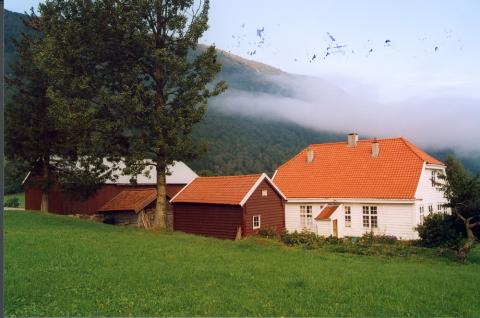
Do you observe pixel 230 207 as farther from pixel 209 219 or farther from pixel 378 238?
pixel 378 238

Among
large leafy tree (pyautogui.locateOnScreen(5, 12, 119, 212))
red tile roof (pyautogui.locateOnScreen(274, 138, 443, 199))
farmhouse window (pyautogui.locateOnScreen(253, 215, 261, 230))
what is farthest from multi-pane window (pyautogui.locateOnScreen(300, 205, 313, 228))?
large leafy tree (pyautogui.locateOnScreen(5, 12, 119, 212))

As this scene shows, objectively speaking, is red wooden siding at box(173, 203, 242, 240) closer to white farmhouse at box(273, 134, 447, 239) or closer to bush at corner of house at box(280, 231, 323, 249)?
bush at corner of house at box(280, 231, 323, 249)

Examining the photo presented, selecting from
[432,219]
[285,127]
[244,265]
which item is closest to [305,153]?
[432,219]

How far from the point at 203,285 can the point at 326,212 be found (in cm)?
2372

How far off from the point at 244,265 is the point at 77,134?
16097mm

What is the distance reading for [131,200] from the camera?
3975 centimetres

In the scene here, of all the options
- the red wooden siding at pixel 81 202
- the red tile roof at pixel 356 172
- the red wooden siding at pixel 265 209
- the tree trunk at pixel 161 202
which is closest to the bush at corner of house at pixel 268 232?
the red wooden siding at pixel 265 209

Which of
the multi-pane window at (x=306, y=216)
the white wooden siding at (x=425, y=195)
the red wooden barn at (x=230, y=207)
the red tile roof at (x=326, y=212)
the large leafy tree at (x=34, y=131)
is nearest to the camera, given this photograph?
the red wooden barn at (x=230, y=207)

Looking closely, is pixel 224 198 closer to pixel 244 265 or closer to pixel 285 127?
pixel 244 265

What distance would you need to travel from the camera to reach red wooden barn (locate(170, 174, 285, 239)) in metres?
30.2

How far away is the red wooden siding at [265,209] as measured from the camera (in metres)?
30.4

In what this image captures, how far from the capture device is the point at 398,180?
108ft

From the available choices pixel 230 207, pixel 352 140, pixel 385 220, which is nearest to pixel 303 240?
pixel 230 207

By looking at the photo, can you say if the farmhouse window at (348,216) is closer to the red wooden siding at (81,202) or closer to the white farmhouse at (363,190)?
the white farmhouse at (363,190)
